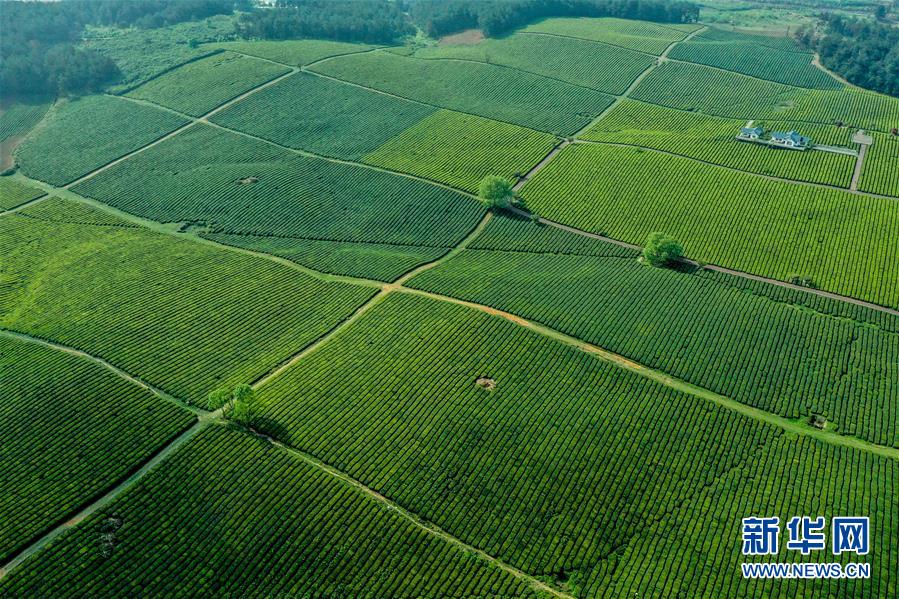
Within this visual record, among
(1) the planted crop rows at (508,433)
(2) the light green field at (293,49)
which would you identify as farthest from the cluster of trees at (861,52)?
(1) the planted crop rows at (508,433)

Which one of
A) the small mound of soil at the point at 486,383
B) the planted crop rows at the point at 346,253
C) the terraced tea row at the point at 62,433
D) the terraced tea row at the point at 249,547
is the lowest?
the terraced tea row at the point at 249,547

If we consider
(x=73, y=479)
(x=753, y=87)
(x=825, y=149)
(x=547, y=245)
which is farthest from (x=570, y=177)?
(x=73, y=479)

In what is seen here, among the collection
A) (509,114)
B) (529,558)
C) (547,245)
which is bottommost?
(529,558)

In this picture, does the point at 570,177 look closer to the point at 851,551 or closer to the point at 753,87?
the point at 753,87

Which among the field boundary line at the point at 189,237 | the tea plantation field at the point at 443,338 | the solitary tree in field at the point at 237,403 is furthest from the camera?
the field boundary line at the point at 189,237

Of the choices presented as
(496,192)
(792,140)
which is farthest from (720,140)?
(496,192)

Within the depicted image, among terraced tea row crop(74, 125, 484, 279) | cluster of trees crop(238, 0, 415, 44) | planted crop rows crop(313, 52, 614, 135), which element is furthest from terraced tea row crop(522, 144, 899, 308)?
cluster of trees crop(238, 0, 415, 44)

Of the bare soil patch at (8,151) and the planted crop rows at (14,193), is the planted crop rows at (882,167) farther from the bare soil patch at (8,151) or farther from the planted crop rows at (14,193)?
the bare soil patch at (8,151)
